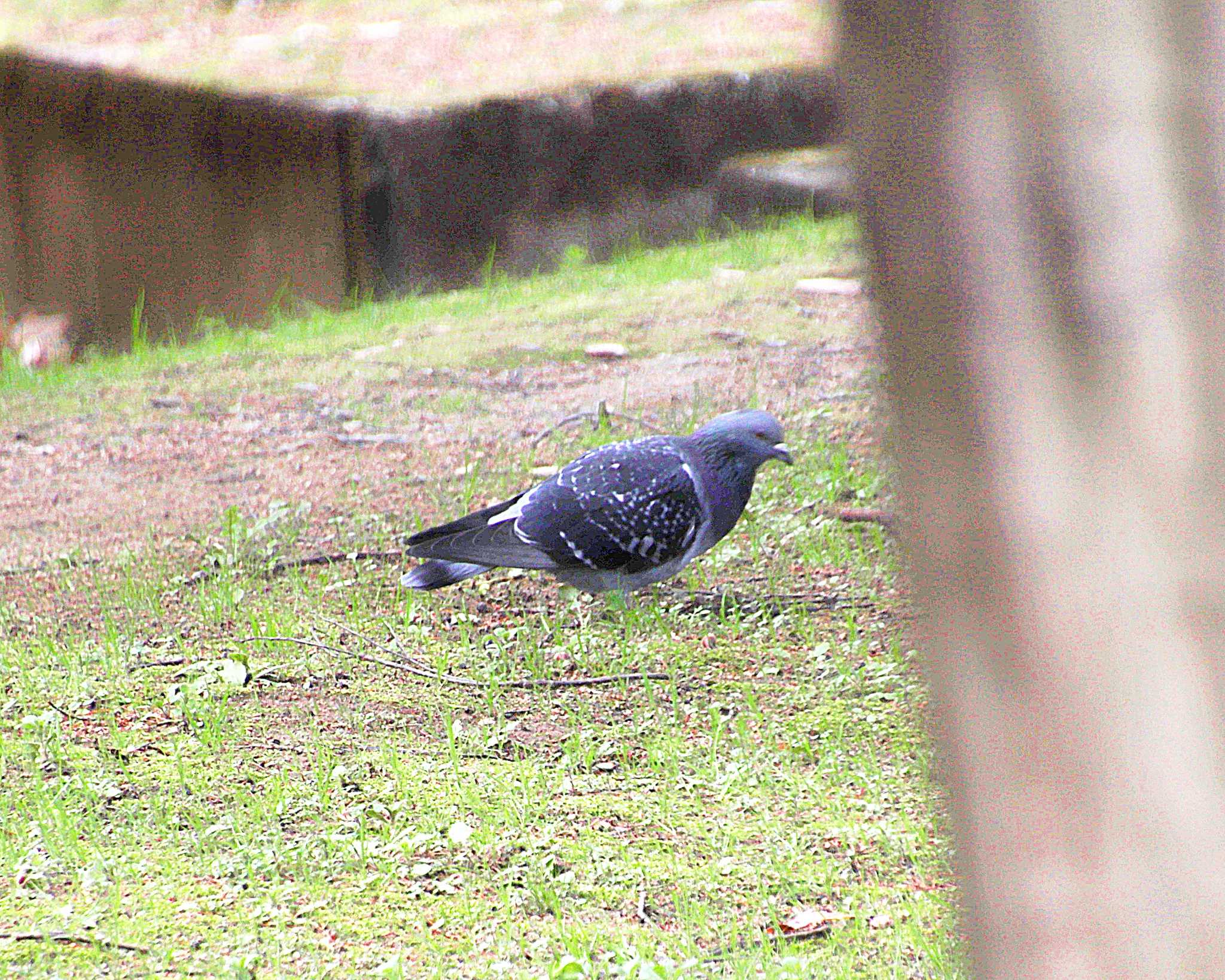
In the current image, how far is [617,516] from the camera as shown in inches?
161

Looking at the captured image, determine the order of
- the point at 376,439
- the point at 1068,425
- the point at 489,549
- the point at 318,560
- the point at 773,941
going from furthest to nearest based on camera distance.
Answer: the point at 376,439, the point at 318,560, the point at 489,549, the point at 773,941, the point at 1068,425

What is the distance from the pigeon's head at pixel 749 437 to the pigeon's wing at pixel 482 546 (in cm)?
64

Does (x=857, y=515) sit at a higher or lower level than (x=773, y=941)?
higher

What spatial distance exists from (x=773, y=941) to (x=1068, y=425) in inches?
70.3

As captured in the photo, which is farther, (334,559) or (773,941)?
(334,559)

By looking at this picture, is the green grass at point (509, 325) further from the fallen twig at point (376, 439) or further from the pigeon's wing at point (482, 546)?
the pigeon's wing at point (482, 546)

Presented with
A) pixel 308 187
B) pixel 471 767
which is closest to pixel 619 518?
pixel 471 767

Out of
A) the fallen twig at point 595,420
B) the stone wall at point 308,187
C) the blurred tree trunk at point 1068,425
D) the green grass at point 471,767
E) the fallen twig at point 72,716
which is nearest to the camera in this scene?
the blurred tree trunk at point 1068,425

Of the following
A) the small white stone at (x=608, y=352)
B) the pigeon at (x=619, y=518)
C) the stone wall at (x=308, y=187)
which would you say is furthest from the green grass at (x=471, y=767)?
the stone wall at (x=308, y=187)

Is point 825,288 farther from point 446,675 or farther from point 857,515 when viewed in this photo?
point 446,675

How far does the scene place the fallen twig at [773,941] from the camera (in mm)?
2609

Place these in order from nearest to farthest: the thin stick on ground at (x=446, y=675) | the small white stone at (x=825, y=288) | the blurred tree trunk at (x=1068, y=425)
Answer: the blurred tree trunk at (x=1068, y=425) → the thin stick on ground at (x=446, y=675) → the small white stone at (x=825, y=288)

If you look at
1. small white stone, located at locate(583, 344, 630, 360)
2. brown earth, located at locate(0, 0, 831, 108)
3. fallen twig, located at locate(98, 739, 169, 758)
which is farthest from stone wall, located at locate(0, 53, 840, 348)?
fallen twig, located at locate(98, 739, 169, 758)

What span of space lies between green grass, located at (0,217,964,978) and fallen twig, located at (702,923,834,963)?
0.01 metres
